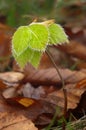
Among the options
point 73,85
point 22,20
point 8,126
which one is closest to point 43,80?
point 73,85

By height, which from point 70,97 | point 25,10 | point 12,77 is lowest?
point 70,97

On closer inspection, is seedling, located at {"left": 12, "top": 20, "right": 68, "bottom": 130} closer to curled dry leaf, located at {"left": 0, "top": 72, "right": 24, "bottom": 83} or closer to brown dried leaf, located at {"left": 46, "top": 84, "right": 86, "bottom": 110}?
brown dried leaf, located at {"left": 46, "top": 84, "right": 86, "bottom": 110}

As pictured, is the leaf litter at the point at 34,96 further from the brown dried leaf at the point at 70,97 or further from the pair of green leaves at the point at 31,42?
the pair of green leaves at the point at 31,42

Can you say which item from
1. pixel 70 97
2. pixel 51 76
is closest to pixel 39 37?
pixel 70 97

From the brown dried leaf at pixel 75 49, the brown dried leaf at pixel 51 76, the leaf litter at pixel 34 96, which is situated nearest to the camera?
the leaf litter at pixel 34 96

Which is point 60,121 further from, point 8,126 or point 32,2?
point 32,2

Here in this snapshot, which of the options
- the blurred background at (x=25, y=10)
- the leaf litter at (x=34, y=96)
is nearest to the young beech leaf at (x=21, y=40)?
the leaf litter at (x=34, y=96)

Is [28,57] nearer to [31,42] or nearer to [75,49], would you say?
[31,42]
